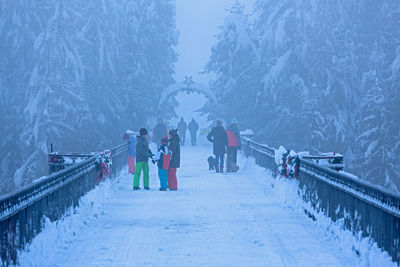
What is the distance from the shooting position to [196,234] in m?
12.4

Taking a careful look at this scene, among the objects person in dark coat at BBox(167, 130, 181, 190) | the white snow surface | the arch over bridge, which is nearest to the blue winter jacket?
person in dark coat at BBox(167, 130, 181, 190)

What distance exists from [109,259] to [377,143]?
104 ft

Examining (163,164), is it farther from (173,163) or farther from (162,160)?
(173,163)

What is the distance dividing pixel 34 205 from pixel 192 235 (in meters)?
3.08

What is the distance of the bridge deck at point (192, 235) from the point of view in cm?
1014

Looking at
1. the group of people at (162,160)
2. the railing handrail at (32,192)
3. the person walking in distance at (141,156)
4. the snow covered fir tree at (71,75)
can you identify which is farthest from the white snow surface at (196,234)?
the snow covered fir tree at (71,75)

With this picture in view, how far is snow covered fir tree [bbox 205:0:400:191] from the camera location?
40.9 m

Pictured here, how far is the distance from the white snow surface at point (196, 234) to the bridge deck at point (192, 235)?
1 cm

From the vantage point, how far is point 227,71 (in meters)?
49.0

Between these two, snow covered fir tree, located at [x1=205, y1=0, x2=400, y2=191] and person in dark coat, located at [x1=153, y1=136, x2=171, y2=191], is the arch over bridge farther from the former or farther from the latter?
person in dark coat, located at [x1=153, y1=136, x2=171, y2=191]

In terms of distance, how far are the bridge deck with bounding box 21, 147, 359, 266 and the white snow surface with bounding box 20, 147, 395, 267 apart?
0.01 m

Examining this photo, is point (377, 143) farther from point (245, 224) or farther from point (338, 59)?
point (245, 224)

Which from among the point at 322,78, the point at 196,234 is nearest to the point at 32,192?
the point at 196,234

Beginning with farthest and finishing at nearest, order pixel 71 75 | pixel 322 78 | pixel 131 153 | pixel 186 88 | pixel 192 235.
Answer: pixel 186 88, pixel 322 78, pixel 71 75, pixel 131 153, pixel 192 235
